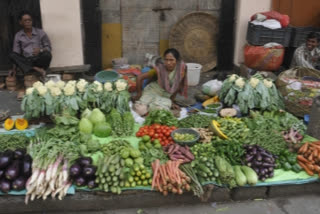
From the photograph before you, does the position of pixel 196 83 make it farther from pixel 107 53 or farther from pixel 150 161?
pixel 150 161

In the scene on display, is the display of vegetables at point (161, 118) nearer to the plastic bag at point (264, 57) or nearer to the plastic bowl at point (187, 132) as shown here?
the plastic bowl at point (187, 132)

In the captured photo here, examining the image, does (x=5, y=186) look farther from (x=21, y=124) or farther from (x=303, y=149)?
(x=303, y=149)

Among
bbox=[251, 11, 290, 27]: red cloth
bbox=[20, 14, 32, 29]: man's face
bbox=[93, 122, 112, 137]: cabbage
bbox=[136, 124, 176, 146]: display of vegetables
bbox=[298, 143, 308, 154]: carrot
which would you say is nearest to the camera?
bbox=[298, 143, 308, 154]: carrot

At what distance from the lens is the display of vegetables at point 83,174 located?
3.54m

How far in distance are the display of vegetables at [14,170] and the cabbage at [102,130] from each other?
3.48 ft

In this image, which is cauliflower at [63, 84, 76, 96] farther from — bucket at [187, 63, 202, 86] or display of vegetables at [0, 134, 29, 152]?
bucket at [187, 63, 202, 86]

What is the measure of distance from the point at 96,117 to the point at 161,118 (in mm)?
940

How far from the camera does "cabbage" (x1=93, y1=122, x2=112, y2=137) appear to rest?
4546mm

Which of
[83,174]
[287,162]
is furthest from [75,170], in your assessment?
[287,162]

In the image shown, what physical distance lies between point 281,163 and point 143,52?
4.70 metres

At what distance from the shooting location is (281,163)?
400cm

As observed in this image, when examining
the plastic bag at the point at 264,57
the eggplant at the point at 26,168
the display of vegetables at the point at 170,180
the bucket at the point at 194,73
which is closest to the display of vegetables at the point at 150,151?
the display of vegetables at the point at 170,180

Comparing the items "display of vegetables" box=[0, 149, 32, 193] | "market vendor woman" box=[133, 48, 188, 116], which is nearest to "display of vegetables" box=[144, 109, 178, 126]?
"market vendor woman" box=[133, 48, 188, 116]

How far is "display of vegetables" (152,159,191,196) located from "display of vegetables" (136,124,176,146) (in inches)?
28.0
